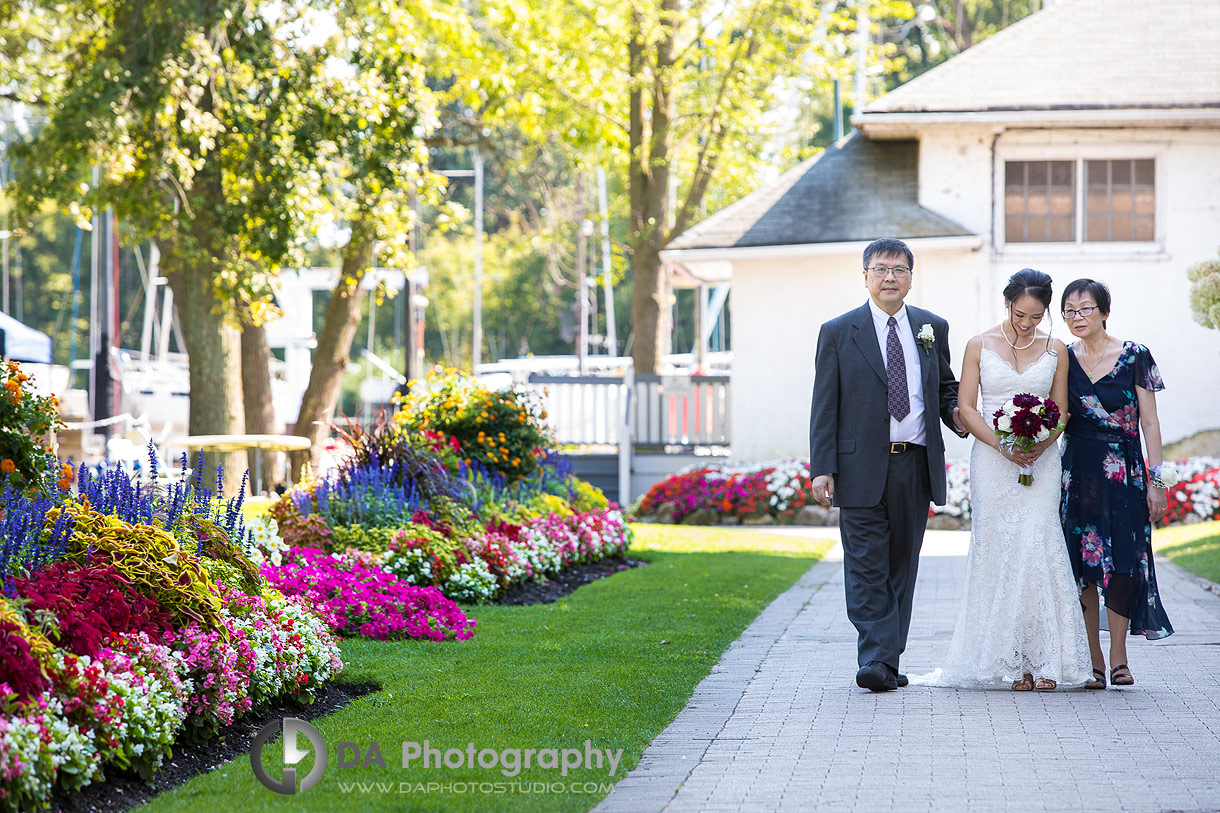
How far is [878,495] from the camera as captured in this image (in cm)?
659

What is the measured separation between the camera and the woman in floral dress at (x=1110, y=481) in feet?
21.9

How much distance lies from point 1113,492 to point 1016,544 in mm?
572

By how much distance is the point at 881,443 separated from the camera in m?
6.68

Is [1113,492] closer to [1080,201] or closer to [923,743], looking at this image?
[923,743]

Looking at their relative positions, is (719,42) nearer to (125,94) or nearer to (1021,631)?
A: (125,94)

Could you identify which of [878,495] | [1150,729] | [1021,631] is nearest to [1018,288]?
[878,495]

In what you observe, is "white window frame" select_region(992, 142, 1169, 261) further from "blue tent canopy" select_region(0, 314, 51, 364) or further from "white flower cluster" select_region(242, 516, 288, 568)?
"white flower cluster" select_region(242, 516, 288, 568)

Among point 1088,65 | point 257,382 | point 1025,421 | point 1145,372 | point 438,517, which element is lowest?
point 438,517

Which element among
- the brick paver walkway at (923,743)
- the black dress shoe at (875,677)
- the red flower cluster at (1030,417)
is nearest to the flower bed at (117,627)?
the brick paver walkway at (923,743)

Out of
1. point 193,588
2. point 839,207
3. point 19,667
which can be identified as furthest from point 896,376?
point 839,207

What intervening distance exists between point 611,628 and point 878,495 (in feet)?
7.99

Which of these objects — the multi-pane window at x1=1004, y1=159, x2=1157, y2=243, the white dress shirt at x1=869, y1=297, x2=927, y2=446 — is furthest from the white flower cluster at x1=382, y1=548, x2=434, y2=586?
the multi-pane window at x1=1004, y1=159, x2=1157, y2=243
